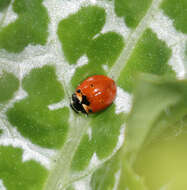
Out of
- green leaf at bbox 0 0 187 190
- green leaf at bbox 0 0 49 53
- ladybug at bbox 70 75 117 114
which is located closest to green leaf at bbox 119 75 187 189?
green leaf at bbox 0 0 187 190

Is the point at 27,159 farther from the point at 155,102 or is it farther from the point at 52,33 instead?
the point at 155,102

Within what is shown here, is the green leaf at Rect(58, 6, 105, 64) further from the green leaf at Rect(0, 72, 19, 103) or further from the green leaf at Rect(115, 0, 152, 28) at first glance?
the green leaf at Rect(0, 72, 19, 103)

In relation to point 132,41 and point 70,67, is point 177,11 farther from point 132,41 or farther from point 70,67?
point 70,67

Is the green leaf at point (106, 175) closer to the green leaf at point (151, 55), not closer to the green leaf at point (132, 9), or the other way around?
the green leaf at point (151, 55)

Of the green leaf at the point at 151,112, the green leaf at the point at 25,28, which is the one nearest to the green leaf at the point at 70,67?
the green leaf at the point at 25,28

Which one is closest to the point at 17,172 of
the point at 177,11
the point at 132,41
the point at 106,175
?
the point at 106,175

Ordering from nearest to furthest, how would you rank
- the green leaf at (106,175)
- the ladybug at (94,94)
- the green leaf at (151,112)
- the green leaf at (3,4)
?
the green leaf at (151,112) → the green leaf at (106,175) → the green leaf at (3,4) → the ladybug at (94,94)

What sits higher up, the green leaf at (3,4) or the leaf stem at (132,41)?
the green leaf at (3,4)

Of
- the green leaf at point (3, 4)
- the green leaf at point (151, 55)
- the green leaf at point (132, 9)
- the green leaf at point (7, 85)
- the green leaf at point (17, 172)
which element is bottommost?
the green leaf at point (17, 172)
